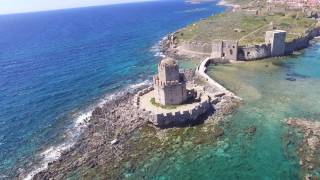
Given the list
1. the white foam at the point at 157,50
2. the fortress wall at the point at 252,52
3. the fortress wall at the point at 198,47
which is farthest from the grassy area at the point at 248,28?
the fortress wall at the point at 252,52

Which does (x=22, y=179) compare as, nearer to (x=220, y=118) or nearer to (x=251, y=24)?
(x=220, y=118)

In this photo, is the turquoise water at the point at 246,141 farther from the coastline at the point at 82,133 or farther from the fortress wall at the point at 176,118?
the coastline at the point at 82,133

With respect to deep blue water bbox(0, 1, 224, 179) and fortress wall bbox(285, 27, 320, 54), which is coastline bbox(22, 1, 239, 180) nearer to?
deep blue water bbox(0, 1, 224, 179)

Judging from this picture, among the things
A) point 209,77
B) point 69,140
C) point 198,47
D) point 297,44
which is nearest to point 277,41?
point 297,44

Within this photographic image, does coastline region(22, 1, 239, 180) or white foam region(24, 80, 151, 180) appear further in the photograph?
white foam region(24, 80, 151, 180)

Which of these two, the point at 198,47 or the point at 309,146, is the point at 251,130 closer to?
the point at 309,146

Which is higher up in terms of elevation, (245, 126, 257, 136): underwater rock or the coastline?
(245, 126, 257, 136): underwater rock

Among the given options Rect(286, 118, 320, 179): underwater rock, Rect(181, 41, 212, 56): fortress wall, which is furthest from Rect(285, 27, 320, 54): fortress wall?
Rect(286, 118, 320, 179): underwater rock
